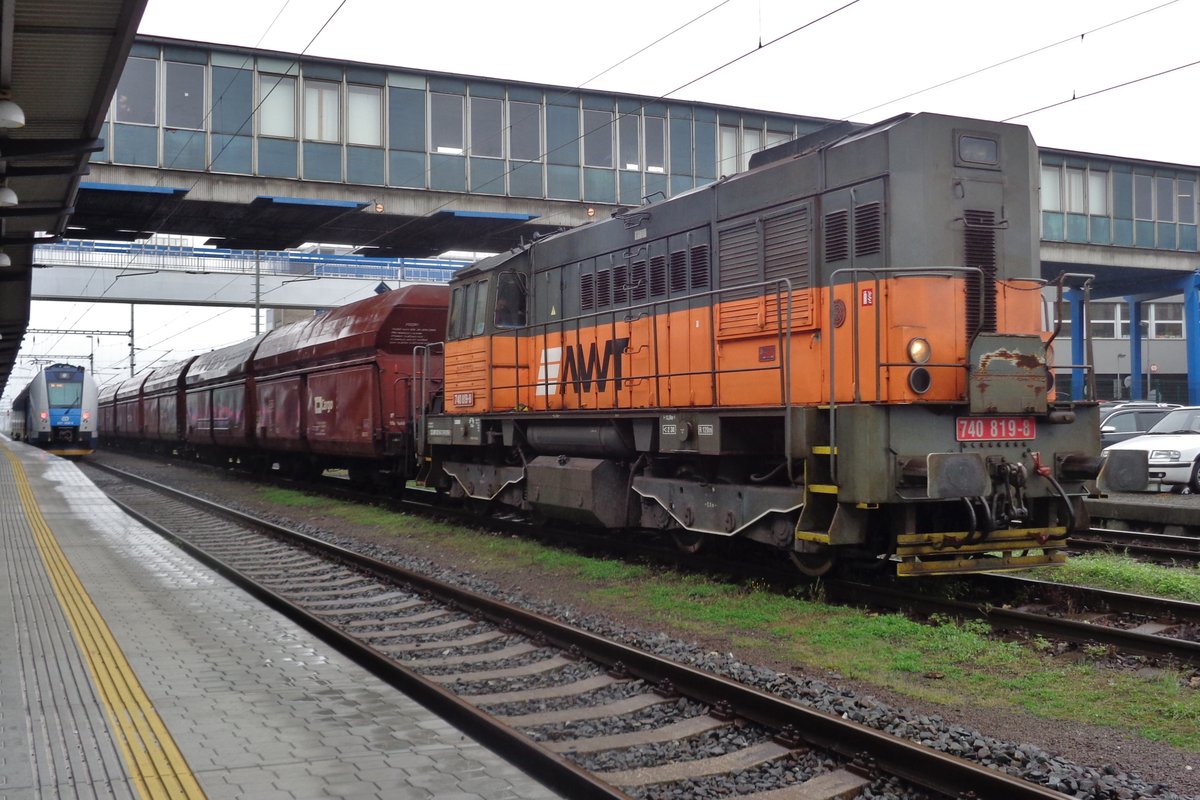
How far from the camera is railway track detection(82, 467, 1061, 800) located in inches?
177

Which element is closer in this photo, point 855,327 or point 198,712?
point 198,712

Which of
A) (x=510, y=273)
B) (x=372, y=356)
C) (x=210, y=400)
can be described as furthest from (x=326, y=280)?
(x=510, y=273)

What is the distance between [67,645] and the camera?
7031 millimetres

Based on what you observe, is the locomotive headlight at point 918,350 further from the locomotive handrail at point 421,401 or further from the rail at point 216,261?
the rail at point 216,261

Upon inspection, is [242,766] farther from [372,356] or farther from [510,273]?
[372,356]

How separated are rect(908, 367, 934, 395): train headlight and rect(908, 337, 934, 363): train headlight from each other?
0.13m

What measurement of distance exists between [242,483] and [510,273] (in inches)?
541

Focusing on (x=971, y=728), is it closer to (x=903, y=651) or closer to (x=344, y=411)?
(x=903, y=651)

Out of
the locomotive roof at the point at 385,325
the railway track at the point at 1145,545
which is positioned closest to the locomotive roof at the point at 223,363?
the locomotive roof at the point at 385,325

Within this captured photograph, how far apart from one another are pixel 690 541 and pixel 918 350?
3.52 m

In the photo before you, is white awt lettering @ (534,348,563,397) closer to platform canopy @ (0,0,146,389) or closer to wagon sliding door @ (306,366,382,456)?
wagon sliding door @ (306,366,382,456)

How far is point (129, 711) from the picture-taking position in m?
5.41

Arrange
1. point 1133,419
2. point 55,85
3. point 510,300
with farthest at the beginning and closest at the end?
point 1133,419 → point 510,300 → point 55,85

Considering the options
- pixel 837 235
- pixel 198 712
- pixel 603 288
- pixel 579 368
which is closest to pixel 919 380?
pixel 837 235
